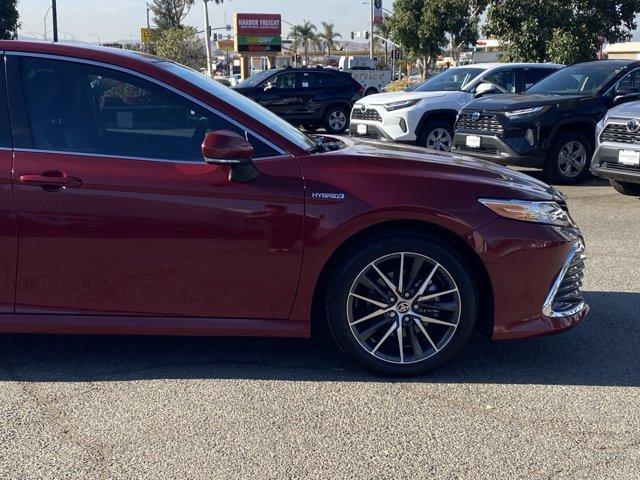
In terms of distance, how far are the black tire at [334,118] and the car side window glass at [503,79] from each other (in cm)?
688

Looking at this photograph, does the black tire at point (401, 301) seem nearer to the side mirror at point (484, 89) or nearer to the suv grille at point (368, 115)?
the side mirror at point (484, 89)

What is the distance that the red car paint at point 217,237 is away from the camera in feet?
13.5

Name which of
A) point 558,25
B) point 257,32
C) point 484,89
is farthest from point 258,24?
point 484,89

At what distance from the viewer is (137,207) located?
411 cm

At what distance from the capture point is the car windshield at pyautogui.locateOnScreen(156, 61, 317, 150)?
4.45 metres

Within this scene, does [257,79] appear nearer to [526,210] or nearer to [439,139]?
Result: [439,139]

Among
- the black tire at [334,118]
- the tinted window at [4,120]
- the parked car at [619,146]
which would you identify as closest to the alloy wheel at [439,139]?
the parked car at [619,146]

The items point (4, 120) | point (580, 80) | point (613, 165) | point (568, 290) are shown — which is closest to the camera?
point (4, 120)

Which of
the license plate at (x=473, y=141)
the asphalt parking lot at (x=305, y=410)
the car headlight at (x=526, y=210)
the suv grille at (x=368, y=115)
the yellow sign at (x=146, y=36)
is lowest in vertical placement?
the asphalt parking lot at (x=305, y=410)

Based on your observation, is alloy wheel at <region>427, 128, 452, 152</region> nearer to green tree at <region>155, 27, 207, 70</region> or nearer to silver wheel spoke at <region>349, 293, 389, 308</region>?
silver wheel spoke at <region>349, 293, 389, 308</region>

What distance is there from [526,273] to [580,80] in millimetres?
8820

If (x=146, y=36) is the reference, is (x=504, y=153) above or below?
below

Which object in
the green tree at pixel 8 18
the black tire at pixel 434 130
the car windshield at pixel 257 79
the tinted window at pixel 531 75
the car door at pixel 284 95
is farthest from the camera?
the green tree at pixel 8 18

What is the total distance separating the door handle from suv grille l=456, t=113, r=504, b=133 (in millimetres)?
8364
